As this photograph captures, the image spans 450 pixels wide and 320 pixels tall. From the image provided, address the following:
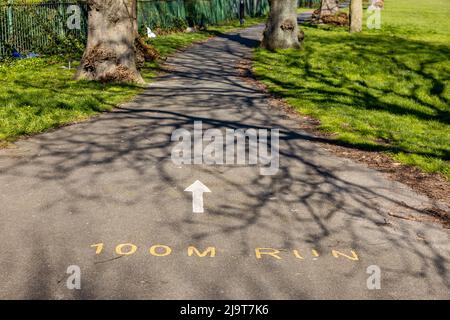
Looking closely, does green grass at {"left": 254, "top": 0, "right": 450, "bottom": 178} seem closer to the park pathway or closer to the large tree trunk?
the large tree trunk

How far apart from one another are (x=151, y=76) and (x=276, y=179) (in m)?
9.71

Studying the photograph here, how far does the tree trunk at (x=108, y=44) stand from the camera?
1448 cm

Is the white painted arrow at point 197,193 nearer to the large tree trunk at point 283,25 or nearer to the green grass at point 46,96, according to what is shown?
the green grass at point 46,96

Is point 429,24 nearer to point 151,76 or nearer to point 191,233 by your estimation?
point 151,76

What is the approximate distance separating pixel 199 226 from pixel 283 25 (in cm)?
1739

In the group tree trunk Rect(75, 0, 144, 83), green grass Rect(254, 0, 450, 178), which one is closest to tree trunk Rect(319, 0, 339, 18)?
green grass Rect(254, 0, 450, 178)

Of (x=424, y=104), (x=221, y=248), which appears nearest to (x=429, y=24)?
(x=424, y=104)

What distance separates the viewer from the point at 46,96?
491 inches

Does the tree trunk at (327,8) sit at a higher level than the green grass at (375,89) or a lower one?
higher

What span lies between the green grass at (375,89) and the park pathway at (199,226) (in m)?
1.60

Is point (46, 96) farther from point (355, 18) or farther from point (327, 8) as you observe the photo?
point (327, 8)

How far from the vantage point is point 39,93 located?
1279 centimetres

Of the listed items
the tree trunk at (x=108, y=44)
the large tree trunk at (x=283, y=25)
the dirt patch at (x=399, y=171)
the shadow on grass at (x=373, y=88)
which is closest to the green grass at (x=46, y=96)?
the tree trunk at (x=108, y=44)

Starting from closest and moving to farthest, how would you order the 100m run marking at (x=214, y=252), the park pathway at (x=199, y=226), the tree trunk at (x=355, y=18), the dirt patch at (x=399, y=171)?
1. the park pathway at (x=199, y=226)
2. the 100m run marking at (x=214, y=252)
3. the dirt patch at (x=399, y=171)
4. the tree trunk at (x=355, y=18)
